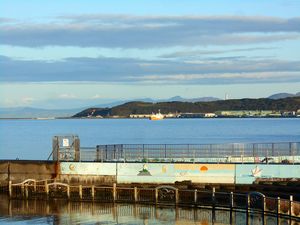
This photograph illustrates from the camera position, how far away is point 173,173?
41.5 m

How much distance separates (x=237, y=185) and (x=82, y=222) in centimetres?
1011

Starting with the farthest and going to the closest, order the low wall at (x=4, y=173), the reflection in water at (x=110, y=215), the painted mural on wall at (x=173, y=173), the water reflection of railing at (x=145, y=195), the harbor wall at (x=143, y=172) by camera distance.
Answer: the low wall at (x=4, y=173)
the painted mural on wall at (x=173, y=173)
the harbor wall at (x=143, y=172)
the water reflection of railing at (x=145, y=195)
the reflection in water at (x=110, y=215)

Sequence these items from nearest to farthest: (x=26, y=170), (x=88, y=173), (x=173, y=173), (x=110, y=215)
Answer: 1. (x=110, y=215)
2. (x=173, y=173)
3. (x=88, y=173)
4. (x=26, y=170)

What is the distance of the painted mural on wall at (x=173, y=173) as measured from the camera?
134 ft

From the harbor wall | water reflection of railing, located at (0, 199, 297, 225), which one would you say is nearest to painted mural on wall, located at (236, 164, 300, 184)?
the harbor wall

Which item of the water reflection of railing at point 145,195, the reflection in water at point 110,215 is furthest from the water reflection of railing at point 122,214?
the water reflection of railing at point 145,195

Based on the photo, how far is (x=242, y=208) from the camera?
1372 inches

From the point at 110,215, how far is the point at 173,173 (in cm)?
642

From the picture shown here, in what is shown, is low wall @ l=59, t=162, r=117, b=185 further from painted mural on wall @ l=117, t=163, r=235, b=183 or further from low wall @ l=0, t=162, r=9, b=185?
low wall @ l=0, t=162, r=9, b=185

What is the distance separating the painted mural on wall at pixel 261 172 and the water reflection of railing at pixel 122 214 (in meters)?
4.87

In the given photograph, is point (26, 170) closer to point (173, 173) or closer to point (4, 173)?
point (4, 173)

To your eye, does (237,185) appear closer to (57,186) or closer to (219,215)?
(219,215)

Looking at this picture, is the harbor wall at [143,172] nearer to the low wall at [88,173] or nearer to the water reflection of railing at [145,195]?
the low wall at [88,173]

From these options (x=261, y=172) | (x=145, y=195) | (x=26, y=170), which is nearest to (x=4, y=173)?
(x=26, y=170)
